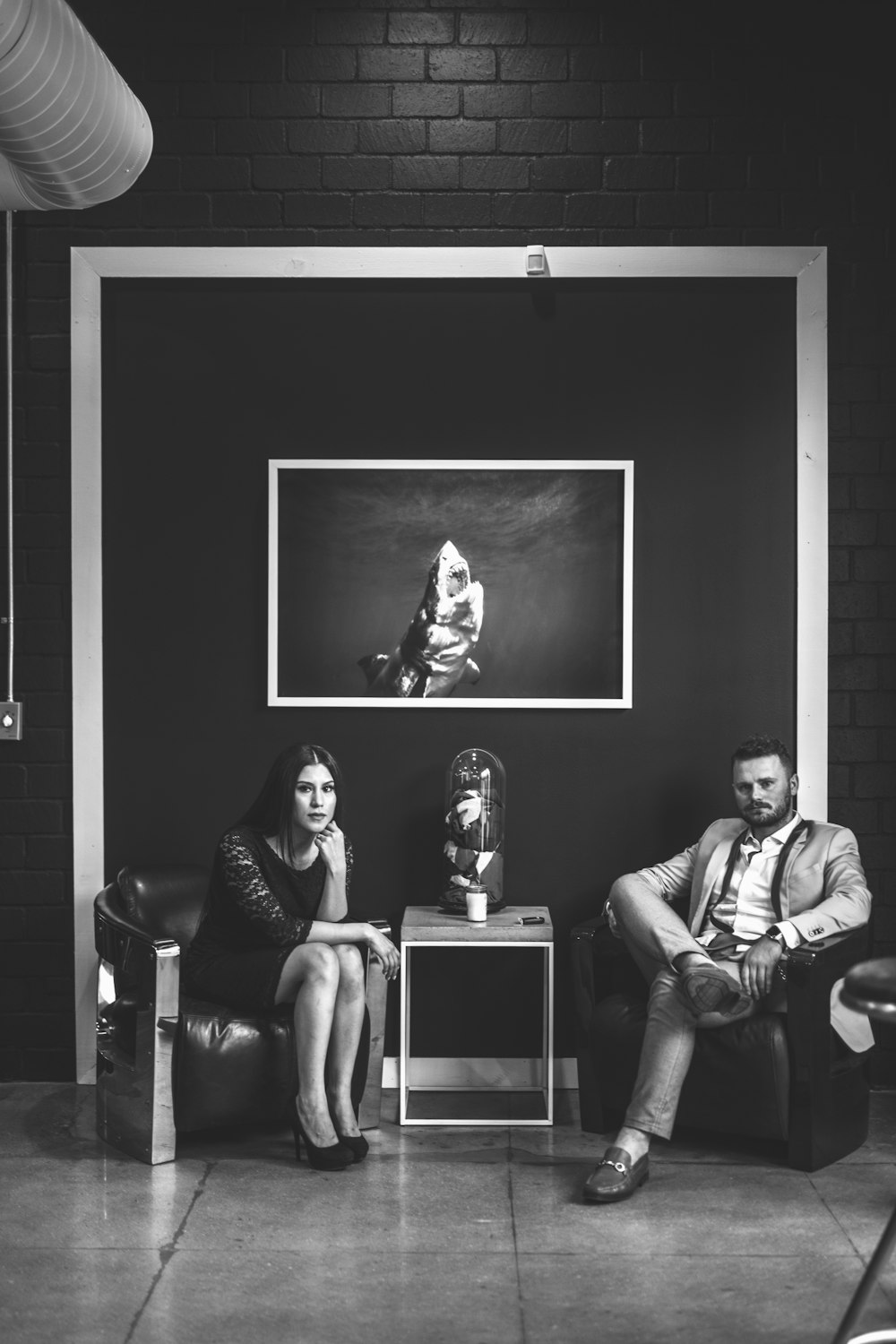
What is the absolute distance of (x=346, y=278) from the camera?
4.83 metres

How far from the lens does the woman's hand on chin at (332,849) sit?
14.1 feet

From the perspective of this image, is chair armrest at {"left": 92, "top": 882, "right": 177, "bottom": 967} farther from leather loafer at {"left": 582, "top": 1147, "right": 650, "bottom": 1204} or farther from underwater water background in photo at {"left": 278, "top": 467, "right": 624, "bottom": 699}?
leather loafer at {"left": 582, "top": 1147, "right": 650, "bottom": 1204}

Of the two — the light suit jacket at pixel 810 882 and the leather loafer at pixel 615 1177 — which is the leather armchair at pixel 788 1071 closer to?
the light suit jacket at pixel 810 882

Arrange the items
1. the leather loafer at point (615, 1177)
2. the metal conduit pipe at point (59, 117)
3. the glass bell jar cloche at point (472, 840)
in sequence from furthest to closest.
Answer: the glass bell jar cloche at point (472, 840), the leather loafer at point (615, 1177), the metal conduit pipe at point (59, 117)

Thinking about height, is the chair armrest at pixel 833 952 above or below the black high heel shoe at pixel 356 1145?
above

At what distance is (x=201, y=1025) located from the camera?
13.2 feet

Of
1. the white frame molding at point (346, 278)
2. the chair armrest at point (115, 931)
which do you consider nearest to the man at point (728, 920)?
the white frame molding at point (346, 278)

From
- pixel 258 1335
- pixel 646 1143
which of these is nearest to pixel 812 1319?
pixel 646 1143

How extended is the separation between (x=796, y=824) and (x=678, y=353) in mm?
1650

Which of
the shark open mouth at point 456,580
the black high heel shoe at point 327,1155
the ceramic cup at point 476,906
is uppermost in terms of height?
→ the shark open mouth at point 456,580

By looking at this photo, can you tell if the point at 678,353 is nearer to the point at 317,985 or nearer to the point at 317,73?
the point at 317,73

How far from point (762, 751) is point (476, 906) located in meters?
1.01

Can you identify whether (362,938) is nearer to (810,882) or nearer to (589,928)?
(589,928)

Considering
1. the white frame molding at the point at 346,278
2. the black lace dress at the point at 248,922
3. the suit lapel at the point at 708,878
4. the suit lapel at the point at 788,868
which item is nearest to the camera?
the black lace dress at the point at 248,922
